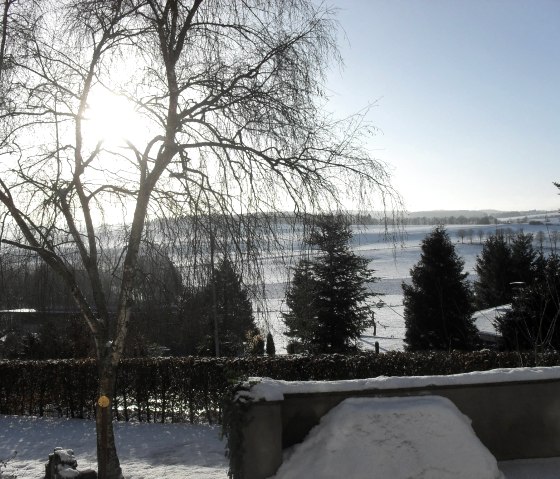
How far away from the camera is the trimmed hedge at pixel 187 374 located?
1172cm

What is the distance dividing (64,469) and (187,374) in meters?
5.71

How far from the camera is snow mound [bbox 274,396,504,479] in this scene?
543 cm

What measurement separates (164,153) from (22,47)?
228 centimetres

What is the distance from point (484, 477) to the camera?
5.56 meters

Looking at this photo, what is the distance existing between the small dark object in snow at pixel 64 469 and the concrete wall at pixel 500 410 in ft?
8.51

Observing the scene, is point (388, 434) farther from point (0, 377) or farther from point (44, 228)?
point (0, 377)

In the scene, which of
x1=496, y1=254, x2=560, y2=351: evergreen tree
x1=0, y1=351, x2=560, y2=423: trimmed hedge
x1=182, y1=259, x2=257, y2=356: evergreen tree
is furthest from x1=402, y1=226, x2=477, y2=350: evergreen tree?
x1=182, y1=259, x2=257, y2=356: evergreen tree

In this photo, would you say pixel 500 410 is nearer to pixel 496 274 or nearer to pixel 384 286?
pixel 496 274

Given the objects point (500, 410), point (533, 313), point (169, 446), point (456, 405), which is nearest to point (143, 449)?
point (169, 446)

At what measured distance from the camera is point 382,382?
19.9ft

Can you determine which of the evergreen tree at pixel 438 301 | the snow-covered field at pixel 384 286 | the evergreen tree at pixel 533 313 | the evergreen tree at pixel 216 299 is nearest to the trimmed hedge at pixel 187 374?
the snow-covered field at pixel 384 286

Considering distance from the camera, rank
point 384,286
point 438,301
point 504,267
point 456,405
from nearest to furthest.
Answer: point 456,405
point 438,301
point 504,267
point 384,286

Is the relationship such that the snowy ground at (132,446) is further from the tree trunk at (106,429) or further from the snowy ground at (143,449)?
the tree trunk at (106,429)

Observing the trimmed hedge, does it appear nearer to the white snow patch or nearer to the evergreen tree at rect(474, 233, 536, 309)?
the white snow patch
